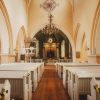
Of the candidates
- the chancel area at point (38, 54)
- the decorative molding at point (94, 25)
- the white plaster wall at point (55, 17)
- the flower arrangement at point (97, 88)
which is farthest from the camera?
the white plaster wall at point (55, 17)

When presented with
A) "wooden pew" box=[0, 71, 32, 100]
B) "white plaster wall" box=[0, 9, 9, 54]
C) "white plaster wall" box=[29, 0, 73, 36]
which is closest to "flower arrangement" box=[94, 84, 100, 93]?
"wooden pew" box=[0, 71, 32, 100]

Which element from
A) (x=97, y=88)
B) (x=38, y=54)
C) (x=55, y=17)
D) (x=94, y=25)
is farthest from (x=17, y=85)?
(x=38, y=54)

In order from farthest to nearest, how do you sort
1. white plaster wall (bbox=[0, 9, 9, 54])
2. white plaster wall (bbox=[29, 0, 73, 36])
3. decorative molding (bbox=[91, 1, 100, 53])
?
white plaster wall (bbox=[29, 0, 73, 36]) → white plaster wall (bbox=[0, 9, 9, 54]) → decorative molding (bbox=[91, 1, 100, 53])

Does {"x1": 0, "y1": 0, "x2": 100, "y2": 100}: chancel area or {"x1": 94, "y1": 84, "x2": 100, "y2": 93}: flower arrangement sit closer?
{"x1": 94, "y1": 84, "x2": 100, "y2": 93}: flower arrangement

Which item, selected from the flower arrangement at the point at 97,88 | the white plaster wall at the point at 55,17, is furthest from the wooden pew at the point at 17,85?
the white plaster wall at the point at 55,17

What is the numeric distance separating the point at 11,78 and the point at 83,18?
13212 millimetres

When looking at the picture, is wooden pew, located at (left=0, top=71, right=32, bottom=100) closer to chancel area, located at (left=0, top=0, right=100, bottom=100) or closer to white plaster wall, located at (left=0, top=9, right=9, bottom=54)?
chancel area, located at (left=0, top=0, right=100, bottom=100)

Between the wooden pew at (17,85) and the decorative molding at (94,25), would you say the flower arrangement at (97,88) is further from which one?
the decorative molding at (94,25)

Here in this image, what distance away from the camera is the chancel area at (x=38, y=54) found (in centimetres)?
454

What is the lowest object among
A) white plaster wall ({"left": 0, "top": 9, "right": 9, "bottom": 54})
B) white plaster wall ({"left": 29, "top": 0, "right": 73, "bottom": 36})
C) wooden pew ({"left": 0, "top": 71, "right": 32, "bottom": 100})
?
wooden pew ({"left": 0, "top": 71, "right": 32, "bottom": 100})

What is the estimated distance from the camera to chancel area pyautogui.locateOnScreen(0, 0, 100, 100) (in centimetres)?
454

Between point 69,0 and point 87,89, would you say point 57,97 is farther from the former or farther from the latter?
point 69,0

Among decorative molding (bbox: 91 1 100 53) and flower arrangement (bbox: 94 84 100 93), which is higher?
decorative molding (bbox: 91 1 100 53)

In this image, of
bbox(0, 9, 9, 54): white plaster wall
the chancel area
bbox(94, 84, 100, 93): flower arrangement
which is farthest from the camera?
bbox(0, 9, 9, 54): white plaster wall
